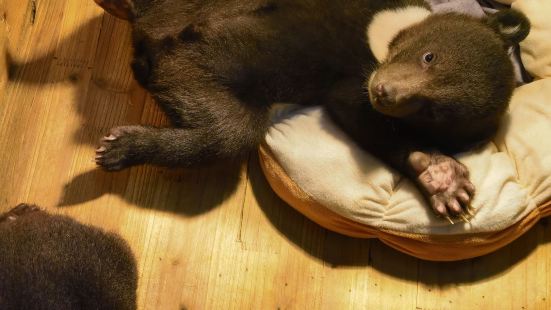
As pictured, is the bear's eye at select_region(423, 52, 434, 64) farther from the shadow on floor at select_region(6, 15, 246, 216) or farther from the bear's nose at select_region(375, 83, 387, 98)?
the shadow on floor at select_region(6, 15, 246, 216)

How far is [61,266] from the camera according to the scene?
7.39 feet

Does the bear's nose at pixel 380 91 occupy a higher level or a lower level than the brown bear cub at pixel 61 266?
higher

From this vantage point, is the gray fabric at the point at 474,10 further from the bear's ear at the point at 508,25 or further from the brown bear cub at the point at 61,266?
the brown bear cub at the point at 61,266

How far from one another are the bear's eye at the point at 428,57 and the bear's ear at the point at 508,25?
0.41 m

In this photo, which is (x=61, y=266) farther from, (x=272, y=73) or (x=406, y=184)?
(x=406, y=184)

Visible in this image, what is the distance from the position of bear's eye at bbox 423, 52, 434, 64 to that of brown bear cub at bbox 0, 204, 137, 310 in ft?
4.86

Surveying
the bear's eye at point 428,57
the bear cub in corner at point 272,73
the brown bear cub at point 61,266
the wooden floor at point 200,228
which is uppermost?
the bear's eye at point 428,57

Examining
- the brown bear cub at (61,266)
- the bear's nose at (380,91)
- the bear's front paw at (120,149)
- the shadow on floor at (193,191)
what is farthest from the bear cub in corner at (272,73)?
the brown bear cub at (61,266)

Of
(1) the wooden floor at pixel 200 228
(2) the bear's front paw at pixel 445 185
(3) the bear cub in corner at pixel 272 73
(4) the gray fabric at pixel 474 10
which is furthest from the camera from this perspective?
(4) the gray fabric at pixel 474 10

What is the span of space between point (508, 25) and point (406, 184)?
33.4 inches

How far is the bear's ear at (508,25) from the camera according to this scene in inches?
106

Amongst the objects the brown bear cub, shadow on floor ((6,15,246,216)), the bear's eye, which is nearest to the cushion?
shadow on floor ((6,15,246,216))

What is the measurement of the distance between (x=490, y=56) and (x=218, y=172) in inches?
54.3

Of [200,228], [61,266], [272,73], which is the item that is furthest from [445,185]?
[61,266]
